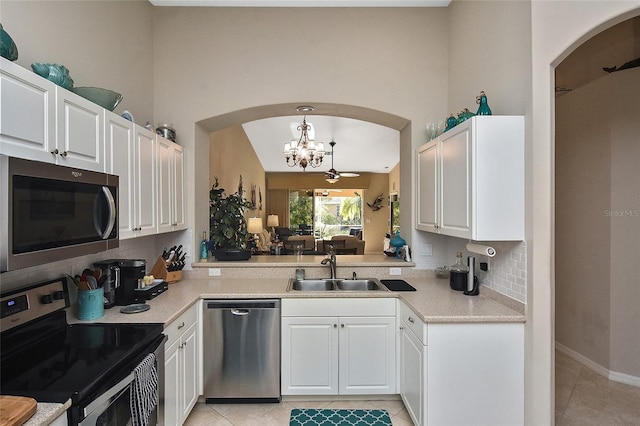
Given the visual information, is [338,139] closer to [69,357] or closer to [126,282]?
[126,282]

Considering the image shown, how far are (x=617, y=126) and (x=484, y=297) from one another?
208 cm

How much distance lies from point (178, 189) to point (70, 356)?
176 cm

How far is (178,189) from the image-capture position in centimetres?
309

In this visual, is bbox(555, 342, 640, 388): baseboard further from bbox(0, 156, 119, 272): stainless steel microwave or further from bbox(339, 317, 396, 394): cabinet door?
bbox(0, 156, 119, 272): stainless steel microwave

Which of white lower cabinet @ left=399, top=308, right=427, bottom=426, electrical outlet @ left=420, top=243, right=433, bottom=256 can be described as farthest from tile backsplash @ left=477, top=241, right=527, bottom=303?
electrical outlet @ left=420, top=243, right=433, bottom=256

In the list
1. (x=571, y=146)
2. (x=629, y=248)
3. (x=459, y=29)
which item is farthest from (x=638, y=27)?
(x=629, y=248)

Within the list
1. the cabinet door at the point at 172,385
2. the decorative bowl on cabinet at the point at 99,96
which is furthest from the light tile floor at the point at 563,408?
the decorative bowl on cabinet at the point at 99,96

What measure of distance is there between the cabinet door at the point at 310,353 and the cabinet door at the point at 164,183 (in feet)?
4.08

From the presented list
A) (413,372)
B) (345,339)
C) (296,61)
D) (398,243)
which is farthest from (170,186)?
(413,372)

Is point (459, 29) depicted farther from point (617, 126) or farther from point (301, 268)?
point (301, 268)

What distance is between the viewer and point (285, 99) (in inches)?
129

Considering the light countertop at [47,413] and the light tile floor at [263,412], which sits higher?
the light countertop at [47,413]

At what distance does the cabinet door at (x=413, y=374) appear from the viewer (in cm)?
219

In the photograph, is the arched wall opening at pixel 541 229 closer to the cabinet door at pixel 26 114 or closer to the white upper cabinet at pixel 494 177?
the white upper cabinet at pixel 494 177
